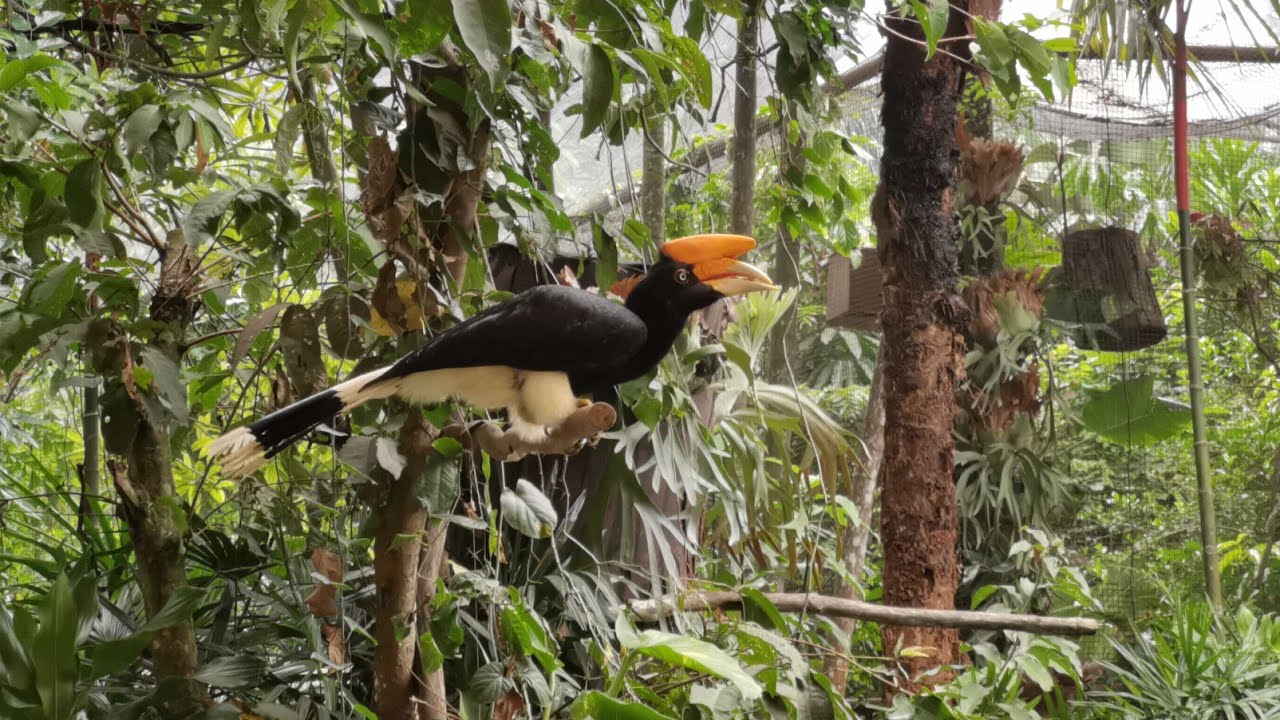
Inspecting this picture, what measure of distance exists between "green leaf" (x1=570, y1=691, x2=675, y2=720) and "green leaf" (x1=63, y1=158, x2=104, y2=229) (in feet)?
2.78

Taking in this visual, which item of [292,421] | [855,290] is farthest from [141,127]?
[855,290]

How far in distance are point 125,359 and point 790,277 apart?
3.41m

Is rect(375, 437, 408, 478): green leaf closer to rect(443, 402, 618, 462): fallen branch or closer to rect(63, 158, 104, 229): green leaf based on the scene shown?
rect(443, 402, 618, 462): fallen branch

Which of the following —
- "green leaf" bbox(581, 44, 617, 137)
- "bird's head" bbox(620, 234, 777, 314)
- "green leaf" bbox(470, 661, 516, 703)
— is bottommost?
"green leaf" bbox(470, 661, 516, 703)

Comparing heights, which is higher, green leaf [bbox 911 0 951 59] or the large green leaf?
green leaf [bbox 911 0 951 59]

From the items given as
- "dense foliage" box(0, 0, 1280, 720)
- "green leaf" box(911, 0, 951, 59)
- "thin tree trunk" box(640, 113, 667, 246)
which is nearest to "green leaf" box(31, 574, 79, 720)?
"dense foliage" box(0, 0, 1280, 720)

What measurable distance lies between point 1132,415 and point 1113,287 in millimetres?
853

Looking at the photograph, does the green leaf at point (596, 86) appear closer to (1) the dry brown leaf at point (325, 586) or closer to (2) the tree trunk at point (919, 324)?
(1) the dry brown leaf at point (325, 586)

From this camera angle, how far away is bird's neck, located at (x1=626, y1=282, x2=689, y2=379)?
158cm

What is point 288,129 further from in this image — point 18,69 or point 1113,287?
point 1113,287

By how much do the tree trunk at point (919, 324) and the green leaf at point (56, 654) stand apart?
206 centimetres

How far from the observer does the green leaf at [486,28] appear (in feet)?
2.73

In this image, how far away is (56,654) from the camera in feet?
4.92

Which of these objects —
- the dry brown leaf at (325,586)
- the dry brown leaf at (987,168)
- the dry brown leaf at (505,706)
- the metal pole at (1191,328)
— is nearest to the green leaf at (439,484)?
the dry brown leaf at (325,586)
